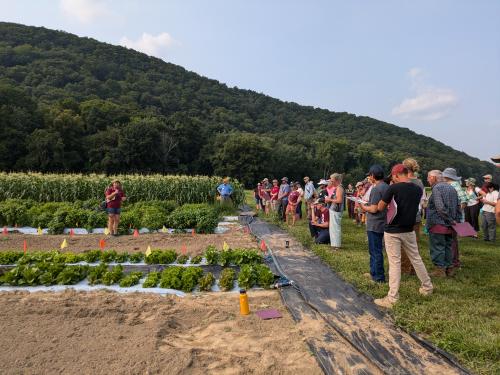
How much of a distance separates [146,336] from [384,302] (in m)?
3.39

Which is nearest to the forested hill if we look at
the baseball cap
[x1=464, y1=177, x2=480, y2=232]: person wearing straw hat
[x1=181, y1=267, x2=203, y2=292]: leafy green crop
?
[x1=181, y1=267, x2=203, y2=292]: leafy green crop

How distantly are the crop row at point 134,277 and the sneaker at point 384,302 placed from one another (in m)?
1.84

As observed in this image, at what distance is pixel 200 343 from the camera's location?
421 cm

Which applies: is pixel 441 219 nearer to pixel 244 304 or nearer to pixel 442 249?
pixel 442 249

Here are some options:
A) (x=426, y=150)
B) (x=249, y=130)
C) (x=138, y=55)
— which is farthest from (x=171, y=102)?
(x=426, y=150)

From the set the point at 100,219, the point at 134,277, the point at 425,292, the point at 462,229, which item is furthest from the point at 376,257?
the point at 100,219

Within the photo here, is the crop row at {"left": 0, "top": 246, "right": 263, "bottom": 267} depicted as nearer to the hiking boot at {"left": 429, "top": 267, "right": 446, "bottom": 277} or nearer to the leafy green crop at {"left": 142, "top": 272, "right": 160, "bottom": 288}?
the leafy green crop at {"left": 142, "top": 272, "right": 160, "bottom": 288}

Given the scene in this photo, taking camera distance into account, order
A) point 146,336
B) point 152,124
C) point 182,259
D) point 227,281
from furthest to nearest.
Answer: point 152,124 → point 182,259 → point 227,281 → point 146,336

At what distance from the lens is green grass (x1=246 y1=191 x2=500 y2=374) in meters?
3.77

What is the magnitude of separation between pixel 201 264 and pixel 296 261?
2150 mm

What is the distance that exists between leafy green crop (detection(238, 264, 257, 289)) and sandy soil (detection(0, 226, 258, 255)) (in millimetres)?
2767

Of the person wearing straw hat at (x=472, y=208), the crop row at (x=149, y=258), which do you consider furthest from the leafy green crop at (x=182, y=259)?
the person wearing straw hat at (x=472, y=208)

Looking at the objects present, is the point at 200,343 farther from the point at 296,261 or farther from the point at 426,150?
the point at 426,150

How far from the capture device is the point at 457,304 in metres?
5.12
